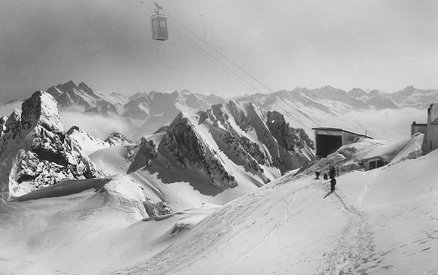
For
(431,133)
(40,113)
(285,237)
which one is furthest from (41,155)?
(285,237)

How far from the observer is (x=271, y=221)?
87.1ft

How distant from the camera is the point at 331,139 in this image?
190 feet

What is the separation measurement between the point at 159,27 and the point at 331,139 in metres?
30.5

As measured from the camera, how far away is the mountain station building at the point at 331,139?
55906 millimetres

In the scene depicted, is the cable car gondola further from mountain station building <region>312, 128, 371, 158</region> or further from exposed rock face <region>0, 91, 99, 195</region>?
exposed rock face <region>0, 91, 99, 195</region>

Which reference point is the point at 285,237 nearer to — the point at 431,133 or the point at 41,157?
the point at 431,133

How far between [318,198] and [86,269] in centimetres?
3018

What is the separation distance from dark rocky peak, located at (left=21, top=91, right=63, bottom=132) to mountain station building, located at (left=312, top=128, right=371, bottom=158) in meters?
99.7

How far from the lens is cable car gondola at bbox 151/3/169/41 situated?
42438 mm

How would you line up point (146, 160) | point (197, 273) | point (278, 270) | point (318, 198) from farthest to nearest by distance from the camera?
point (146, 160) < point (318, 198) < point (197, 273) < point (278, 270)

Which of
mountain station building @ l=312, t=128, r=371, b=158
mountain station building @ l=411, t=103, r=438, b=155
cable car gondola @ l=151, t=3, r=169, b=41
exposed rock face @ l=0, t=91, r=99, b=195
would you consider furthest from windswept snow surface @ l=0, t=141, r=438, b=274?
exposed rock face @ l=0, t=91, r=99, b=195

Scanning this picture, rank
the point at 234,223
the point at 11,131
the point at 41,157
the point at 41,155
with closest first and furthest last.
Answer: the point at 234,223
the point at 41,157
the point at 41,155
the point at 11,131

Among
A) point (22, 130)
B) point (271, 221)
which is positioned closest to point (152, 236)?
point (271, 221)

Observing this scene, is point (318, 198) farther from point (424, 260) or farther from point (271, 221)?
point (424, 260)
